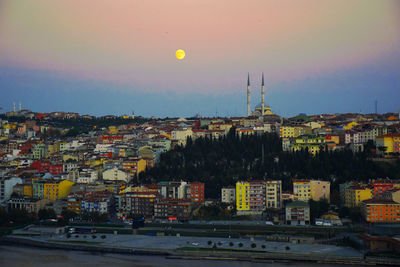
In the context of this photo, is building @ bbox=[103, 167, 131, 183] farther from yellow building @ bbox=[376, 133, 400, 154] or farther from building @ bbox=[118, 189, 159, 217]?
yellow building @ bbox=[376, 133, 400, 154]

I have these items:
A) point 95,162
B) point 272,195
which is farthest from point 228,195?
point 95,162

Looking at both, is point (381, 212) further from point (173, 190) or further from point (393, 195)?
point (173, 190)

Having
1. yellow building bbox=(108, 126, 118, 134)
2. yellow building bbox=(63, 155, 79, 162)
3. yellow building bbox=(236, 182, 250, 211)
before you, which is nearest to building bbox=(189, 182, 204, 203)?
yellow building bbox=(236, 182, 250, 211)

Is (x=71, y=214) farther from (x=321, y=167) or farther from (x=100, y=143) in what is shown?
(x=100, y=143)

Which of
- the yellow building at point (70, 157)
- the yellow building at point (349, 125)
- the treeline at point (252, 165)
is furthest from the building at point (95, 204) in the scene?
the yellow building at point (349, 125)

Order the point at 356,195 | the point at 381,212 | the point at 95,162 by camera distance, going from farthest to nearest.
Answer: the point at 95,162 → the point at 356,195 → the point at 381,212
